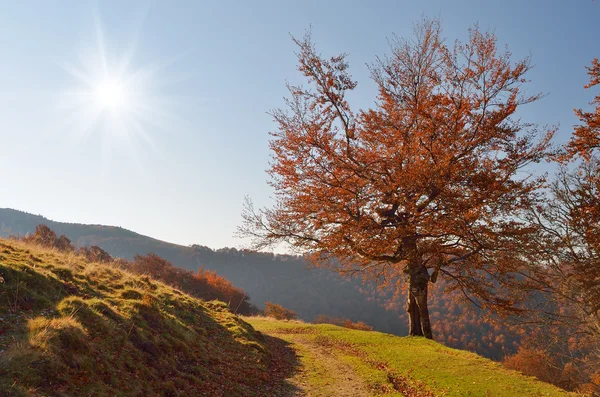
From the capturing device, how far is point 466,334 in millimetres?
84562

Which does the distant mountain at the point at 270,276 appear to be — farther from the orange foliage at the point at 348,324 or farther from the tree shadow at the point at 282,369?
the tree shadow at the point at 282,369

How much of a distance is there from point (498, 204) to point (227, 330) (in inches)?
529

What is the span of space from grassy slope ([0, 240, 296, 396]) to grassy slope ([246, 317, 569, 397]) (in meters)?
3.87

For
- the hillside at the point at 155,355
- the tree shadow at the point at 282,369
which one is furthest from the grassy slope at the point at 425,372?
the tree shadow at the point at 282,369

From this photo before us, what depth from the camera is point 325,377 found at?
12445 mm

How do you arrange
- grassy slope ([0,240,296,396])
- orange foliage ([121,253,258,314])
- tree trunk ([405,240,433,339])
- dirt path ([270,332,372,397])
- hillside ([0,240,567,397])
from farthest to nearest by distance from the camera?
1. orange foliage ([121,253,258,314])
2. tree trunk ([405,240,433,339])
3. dirt path ([270,332,372,397])
4. hillside ([0,240,567,397])
5. grassy slope ([0,240,296,396])

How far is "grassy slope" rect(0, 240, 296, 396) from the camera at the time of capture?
622cm

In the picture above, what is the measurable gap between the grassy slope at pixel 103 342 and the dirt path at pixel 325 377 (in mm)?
887

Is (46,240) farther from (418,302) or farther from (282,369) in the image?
(418,302)

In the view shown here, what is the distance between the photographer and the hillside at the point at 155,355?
654cm

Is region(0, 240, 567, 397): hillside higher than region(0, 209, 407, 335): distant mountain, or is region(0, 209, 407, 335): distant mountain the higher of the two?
region(0, 209, 407, 335): distant mountain

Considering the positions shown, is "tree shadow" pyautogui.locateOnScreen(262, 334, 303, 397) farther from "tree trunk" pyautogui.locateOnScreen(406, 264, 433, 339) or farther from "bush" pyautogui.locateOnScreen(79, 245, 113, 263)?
"bush" pyautogui.locateOnScreen(79, 245, 113, 263)

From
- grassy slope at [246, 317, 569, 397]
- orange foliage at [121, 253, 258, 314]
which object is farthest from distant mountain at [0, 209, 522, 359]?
grassy slope at [246, 317, 569, 397]

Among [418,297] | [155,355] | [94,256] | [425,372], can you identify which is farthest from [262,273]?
[155,355]
